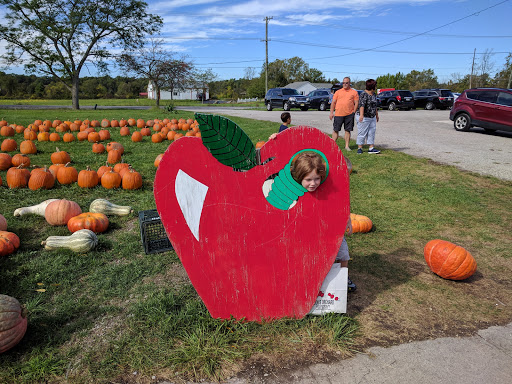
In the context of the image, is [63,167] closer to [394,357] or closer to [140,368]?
[140,368]

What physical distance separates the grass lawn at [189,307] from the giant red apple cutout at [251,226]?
0.24 m

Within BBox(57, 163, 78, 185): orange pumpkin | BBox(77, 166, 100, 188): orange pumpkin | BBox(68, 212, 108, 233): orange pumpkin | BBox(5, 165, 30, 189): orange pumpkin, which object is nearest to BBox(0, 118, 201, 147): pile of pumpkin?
BBox(5, 165, 30, 189): orange pumpkin

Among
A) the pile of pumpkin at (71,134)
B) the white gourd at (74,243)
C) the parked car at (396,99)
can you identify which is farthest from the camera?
the parked car at (396,99)

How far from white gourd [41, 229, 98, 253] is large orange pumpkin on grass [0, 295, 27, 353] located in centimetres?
145

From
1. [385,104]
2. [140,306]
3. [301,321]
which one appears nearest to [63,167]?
[140,306]

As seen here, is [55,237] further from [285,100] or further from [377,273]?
[285,100]

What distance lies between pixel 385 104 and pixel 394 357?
3082 centimetres

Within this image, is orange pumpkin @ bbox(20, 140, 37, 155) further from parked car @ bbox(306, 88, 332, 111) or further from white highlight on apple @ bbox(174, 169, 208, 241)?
parked car @ bbox(306, 88, 332, 111)

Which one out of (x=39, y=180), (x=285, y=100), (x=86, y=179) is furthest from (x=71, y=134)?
(x=285, y=100)

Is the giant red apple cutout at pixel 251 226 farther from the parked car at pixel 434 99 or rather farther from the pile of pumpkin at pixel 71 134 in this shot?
the parked car at pixel 434 99

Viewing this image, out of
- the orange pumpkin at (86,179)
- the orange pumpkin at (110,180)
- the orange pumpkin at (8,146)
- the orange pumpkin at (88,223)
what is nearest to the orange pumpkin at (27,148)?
the orange pumpkin at (8,146)

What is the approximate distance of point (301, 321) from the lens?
297 cm

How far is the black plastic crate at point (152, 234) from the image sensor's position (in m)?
4.00

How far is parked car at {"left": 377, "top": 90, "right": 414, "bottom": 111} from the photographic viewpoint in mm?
29891
